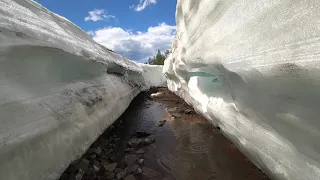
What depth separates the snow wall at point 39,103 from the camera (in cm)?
167

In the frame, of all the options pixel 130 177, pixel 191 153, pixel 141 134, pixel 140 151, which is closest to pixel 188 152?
pixel 191 153

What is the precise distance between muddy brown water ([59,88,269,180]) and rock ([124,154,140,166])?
0.26 feet

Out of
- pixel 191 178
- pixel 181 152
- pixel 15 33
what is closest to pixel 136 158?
pixel 181 152

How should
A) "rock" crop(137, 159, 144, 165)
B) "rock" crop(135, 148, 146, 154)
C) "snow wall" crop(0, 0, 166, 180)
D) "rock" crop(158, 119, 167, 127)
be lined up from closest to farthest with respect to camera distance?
"snow wall" crop(0, 0, 166, 180) → "rock" crop(137, 159, 144, 165) → "rock" crop(135, 148, 146, 154) → "rock" crop(158, 119, 167, 127)

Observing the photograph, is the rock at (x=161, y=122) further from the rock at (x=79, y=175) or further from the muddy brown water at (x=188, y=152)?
the rock at (x=79, y=175)

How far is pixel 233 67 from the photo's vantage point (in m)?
2.04

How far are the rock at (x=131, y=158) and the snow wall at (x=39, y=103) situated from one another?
1.74 feet

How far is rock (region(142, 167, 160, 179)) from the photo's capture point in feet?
8.38

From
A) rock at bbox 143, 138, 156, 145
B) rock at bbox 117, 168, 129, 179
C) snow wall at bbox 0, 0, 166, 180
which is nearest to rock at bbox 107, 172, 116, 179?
rock at bbox 117, 168, 129, 179

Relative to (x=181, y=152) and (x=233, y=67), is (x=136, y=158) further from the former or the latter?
(x=233, y=67)

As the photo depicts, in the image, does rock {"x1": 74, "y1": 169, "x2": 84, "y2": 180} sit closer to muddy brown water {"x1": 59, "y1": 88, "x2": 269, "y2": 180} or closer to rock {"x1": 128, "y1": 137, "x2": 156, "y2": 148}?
muddy brown water {"x1": 59, "y1": 88, "x2": 269, "y2": 180}

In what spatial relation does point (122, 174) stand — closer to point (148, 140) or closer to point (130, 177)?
point (130, 177)

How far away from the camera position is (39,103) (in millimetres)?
2084

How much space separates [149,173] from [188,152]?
78 centimetres
